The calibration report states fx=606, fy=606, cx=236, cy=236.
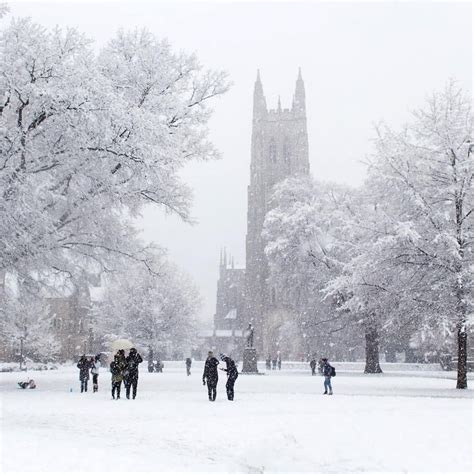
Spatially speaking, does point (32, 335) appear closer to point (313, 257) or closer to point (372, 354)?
point (313, 257)

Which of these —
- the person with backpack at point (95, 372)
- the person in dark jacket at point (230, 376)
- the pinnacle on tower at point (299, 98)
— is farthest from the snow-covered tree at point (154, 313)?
the pinnacle on tower at point (299, 98)

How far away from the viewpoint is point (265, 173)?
87812mm

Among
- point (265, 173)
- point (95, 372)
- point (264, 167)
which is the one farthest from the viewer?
point (264, 167)

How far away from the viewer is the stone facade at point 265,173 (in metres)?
77.9

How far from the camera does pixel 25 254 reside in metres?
19.4

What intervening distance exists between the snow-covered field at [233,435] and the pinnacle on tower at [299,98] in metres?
79.9

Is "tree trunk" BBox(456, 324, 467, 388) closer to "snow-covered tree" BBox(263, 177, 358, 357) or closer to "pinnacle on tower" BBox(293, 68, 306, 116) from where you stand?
"snow-covered tree" BBox(263, 177, 358, 357)

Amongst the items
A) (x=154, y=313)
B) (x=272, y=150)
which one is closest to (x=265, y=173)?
(x=272, y=150)

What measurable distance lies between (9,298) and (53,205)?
610 centimetres

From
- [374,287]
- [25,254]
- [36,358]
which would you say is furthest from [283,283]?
[36,358]

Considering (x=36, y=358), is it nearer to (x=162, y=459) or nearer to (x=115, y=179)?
(x=115, y=179)

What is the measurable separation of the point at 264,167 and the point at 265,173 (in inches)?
41.7

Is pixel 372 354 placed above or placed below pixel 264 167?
below

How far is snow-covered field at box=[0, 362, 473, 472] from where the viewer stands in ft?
27.2
